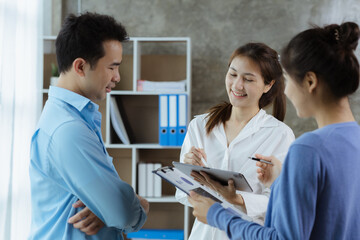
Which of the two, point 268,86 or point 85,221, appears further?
point 268,86

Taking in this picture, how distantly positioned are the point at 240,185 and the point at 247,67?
0.67 metres

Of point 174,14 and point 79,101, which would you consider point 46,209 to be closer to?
point 79,101

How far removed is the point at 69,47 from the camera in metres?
1.26

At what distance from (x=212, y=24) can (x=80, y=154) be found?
9.15 ft

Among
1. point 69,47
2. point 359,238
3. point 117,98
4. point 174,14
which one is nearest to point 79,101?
point 69,47

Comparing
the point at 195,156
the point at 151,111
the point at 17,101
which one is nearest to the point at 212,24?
the point at 151,111

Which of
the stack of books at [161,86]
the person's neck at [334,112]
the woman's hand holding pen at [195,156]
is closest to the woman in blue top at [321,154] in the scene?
the person's neck at [334,112]

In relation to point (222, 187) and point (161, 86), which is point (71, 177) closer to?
point (222, 187)

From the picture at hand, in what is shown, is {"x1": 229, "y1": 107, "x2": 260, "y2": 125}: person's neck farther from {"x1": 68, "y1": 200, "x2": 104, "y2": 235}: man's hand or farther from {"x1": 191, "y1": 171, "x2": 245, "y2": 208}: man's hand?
{"x1": 68, "y1": 200, "x2": 104, "y2": 235}: man's hand

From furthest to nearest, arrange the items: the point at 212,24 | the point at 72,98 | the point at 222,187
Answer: the point at 212,24
the point at 222,187
the point at 72,98

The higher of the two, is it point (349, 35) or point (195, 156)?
point (349, 35)

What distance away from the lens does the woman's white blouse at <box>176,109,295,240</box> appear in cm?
187

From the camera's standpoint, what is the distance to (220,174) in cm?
152

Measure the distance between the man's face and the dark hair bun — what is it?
28.0 inches
